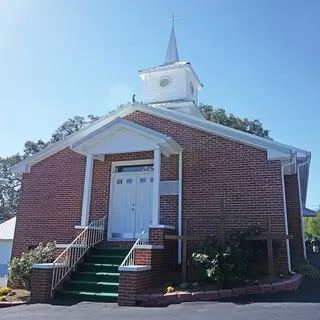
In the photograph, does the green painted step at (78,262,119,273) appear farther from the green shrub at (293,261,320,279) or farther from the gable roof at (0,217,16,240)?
the gable roof at (0,217,16,240)

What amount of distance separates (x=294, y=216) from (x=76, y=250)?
22.7ft

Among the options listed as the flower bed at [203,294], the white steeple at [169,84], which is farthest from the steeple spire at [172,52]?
the flower bed at [203,294]

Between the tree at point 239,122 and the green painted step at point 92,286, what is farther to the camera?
the tree at point 239,122

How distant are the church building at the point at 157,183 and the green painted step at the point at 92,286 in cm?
80

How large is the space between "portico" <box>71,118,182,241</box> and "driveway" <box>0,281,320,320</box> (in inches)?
139

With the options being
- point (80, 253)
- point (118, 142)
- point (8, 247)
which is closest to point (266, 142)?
point (118, 142)

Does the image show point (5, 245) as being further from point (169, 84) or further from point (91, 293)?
point (91, 293)

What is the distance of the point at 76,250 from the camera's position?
9.58 metres

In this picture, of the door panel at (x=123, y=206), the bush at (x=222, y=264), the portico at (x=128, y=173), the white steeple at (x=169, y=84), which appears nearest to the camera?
the bush at (x=222, y=264)

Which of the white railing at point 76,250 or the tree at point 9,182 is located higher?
the tree at point 9,182

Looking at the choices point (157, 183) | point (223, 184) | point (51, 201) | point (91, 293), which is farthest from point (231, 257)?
point (51, 201)

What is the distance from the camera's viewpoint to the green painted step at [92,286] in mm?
8430

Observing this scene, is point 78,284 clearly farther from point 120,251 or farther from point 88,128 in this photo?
point 88,128

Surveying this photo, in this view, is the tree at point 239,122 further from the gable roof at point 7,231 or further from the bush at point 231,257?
the bush at point 231,257
